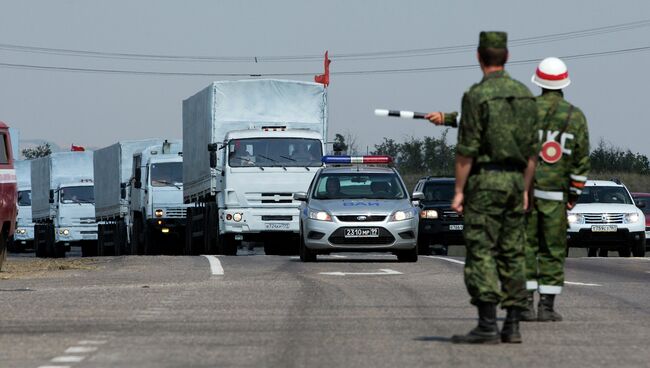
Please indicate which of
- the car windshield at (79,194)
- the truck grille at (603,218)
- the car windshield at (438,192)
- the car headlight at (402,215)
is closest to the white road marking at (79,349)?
the car headlight at (402,215)

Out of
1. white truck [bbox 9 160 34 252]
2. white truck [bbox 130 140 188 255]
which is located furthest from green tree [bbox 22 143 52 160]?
white truck [bbox 130 140 188 255]

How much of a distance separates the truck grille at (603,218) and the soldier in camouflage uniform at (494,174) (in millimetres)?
24790

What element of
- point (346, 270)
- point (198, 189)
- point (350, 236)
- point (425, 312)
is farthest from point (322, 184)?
point (425, 312)

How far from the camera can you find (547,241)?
12547 millimetres

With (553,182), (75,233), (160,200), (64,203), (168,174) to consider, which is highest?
(168,174)

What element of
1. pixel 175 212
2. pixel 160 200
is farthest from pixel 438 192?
pixel 160 200

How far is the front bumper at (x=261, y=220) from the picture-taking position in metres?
33.8

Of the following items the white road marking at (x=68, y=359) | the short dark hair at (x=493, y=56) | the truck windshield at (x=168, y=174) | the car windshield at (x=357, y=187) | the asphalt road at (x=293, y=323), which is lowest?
the asphalt road at (x=293, y=323)

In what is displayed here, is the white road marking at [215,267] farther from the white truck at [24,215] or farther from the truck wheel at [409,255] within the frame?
the white truck at [24,215]

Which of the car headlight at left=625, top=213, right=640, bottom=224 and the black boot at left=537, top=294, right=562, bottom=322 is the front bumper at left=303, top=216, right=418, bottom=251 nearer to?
the car headlight at left=625, top=213, right=640, bottom=224

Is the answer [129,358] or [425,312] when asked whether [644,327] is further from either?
[129,358]

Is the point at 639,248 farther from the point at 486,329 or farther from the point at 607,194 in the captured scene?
the point at 486,329

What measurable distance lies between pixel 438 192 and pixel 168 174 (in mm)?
8178

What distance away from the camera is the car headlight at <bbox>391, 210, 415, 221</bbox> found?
2622 cm
